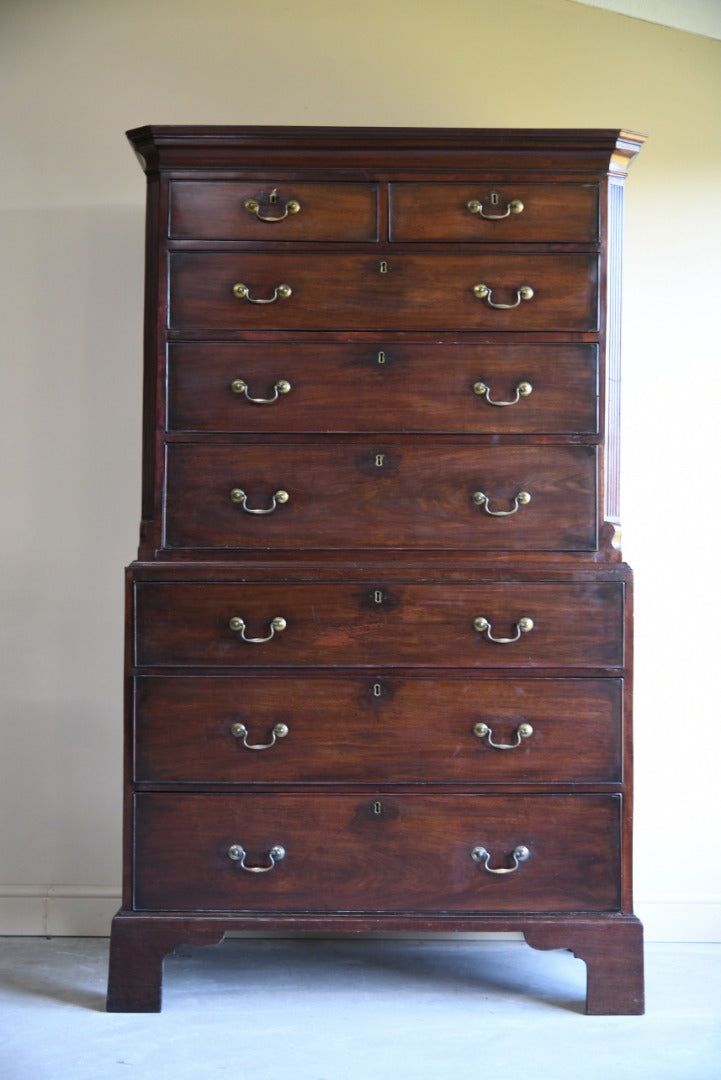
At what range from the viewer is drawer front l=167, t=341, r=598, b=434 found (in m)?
2.64

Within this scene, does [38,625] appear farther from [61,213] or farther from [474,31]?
[474,31]

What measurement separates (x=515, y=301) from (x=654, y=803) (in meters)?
1.50

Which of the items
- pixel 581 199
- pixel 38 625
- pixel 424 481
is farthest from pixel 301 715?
pixel 581 199

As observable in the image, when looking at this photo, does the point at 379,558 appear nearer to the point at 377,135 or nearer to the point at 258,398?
the point at 258,398

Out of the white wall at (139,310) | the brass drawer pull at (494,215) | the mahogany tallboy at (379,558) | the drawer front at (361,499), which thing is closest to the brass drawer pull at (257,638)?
the mahogany tallboy at (379,558)

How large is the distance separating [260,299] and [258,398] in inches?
8.8

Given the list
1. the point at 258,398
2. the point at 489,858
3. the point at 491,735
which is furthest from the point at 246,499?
the point at 489,858

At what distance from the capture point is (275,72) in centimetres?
328

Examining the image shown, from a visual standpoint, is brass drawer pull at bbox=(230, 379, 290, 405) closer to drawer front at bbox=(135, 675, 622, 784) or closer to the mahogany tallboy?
the mahogany tallboy

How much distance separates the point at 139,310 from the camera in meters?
3.27

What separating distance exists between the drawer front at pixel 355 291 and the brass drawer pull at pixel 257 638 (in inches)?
25.9

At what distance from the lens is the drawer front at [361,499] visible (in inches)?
104

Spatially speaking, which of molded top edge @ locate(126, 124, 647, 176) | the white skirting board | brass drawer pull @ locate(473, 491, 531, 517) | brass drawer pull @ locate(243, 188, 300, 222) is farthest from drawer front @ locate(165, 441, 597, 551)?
the white skirting board

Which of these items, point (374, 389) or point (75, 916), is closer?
point (374, 389)
